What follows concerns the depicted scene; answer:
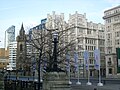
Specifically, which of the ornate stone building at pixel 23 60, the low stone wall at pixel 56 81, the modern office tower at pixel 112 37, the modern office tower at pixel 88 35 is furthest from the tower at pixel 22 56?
the modern office tower at pixel 112 37

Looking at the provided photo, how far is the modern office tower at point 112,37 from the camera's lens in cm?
9738

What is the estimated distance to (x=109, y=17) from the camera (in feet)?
334

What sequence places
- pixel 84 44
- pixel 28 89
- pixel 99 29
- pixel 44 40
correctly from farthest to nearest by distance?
pixel 99 29 < pixel 84 44 < pixel 44 40 < pixel 28 89

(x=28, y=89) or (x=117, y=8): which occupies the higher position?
(x=117, y=8)

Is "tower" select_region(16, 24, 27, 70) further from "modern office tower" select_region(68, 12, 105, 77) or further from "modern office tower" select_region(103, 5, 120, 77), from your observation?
"modern office tower" select_region(103, 5, 120, 77)

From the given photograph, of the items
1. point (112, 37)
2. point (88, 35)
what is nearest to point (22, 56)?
point (112, 37)

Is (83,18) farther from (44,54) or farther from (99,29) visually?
(44,54)

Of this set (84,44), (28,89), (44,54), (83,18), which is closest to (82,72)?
(84,44)

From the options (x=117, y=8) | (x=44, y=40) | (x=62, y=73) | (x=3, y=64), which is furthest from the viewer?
(x=3, y=64)

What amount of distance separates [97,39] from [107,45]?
18317 mm

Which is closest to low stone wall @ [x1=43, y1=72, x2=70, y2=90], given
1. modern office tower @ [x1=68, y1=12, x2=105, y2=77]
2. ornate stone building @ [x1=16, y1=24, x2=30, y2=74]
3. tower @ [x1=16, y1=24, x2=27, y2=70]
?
ornate stone building @ [x1=16, y1=24, x2=30, y2=74]

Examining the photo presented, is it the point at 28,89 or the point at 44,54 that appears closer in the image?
the point at 28,89

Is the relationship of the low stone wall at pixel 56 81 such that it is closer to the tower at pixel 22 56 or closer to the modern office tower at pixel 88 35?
the tower at pixel 22 56

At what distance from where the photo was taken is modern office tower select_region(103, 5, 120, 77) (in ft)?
319
